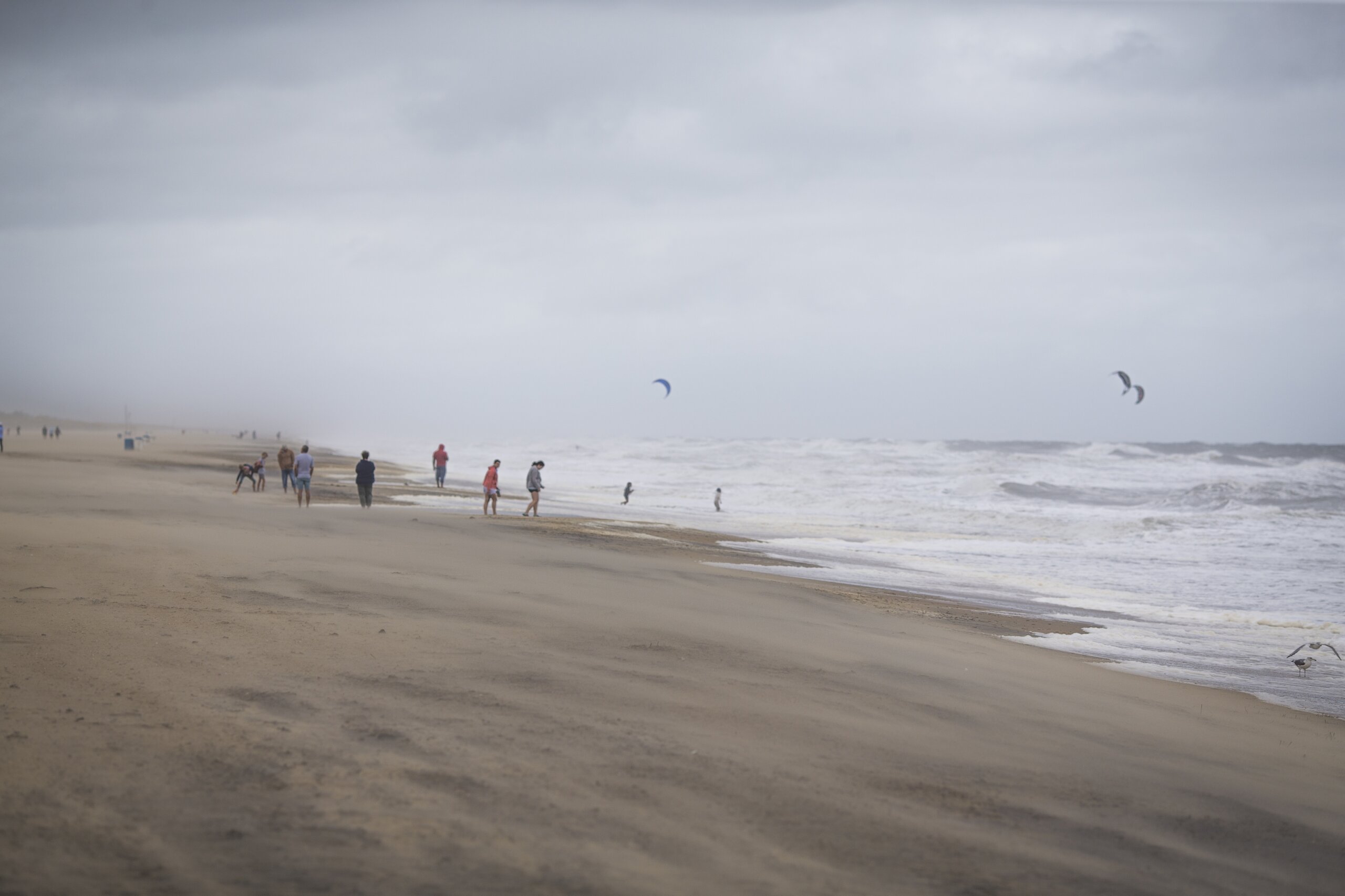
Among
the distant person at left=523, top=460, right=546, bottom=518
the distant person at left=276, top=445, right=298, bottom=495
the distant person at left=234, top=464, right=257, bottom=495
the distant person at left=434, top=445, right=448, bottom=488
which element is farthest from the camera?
the distant person at left=434, top=445, right=448, bottom=488

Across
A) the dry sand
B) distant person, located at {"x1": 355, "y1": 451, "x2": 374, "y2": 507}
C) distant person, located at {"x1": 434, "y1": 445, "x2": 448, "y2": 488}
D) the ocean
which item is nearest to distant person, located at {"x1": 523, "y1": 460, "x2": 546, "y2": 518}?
the ocean

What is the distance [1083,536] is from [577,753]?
25908mm

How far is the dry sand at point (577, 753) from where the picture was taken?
3.54 m

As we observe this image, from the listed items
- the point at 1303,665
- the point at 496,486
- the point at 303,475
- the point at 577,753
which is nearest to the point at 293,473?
the point at 303,475

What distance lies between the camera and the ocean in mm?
11492

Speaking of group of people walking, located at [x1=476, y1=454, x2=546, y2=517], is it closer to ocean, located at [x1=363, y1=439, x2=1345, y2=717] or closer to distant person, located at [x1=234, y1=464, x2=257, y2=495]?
ocean, located at [x1=363, y1=439, x2=1345, y2=717]

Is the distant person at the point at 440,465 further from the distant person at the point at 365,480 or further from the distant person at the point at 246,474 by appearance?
the distant person at the point at 365,480

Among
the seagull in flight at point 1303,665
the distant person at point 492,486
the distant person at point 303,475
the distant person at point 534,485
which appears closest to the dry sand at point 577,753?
the seagull in flight at point 1303,665

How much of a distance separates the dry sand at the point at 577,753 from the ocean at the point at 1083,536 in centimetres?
357

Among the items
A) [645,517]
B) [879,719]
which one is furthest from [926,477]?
[879,719]

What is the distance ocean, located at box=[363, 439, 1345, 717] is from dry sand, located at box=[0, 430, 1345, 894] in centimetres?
357

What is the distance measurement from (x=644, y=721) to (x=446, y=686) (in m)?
1.32

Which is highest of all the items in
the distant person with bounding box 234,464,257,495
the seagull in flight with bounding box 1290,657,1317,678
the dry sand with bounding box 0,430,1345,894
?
the distant person with bounding box 234,464,257,495

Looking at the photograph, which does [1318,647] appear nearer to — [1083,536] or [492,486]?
[492,486]
